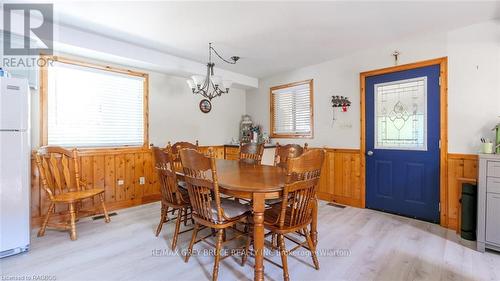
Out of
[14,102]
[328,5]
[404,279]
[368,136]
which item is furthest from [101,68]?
[404,279]

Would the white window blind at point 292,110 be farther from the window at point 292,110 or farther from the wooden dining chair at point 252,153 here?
the wooden dining chair at point 252,153

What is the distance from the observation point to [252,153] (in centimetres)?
322

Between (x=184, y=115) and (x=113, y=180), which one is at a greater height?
(x=184, y=115)

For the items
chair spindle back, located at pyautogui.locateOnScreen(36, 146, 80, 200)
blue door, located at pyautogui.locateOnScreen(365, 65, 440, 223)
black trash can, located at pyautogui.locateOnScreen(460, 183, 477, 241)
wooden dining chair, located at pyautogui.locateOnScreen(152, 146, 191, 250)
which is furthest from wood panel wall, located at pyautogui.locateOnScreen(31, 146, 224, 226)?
black trash can, located at pyautogui.locateOnScreen(460, 183, 477, 241)

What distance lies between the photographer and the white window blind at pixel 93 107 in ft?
10.1

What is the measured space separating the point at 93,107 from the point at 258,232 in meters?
3.06

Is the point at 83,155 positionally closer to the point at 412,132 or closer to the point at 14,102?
the point at 14,102

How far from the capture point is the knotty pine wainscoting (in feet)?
9.34

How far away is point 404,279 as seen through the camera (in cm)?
185

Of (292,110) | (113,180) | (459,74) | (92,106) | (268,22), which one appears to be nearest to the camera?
(268,22)

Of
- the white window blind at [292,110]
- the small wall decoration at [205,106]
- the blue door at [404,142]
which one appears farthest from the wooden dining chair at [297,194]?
the small wall decoration at [205,106]

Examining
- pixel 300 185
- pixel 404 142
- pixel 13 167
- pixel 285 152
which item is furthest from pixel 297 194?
pixel 13 167

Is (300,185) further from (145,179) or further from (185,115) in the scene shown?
(185,115)

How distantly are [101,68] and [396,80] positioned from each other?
414cm
